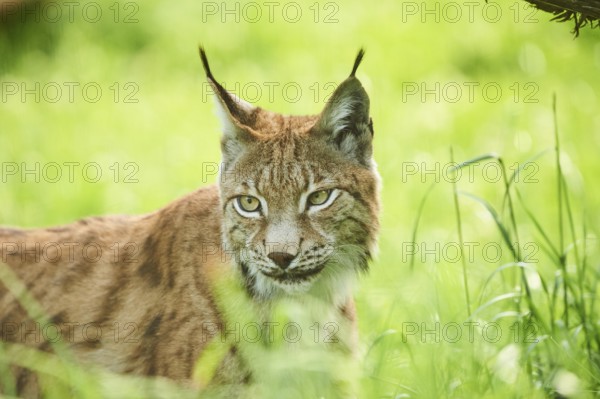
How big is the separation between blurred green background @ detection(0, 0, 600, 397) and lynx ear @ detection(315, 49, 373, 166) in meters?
1.08

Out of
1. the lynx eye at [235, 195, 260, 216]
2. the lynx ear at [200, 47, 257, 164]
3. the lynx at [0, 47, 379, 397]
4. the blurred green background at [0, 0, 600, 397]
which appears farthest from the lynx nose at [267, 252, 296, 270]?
the blurred green background at [0, 0, 600, 397]

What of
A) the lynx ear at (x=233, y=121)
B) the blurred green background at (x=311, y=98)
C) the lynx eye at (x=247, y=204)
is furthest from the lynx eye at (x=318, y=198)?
the blurred green background at (x=311, y=98)

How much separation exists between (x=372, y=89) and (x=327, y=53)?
94cm

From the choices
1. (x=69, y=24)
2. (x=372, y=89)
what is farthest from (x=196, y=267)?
(x=69, y=24)

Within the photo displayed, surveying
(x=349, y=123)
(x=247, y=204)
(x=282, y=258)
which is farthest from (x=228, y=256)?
(x=349, y=123)

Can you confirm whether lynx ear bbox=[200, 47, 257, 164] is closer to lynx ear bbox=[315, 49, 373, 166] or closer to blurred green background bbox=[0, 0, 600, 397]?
lynx ear bbox=[315, 49, 373, 166]

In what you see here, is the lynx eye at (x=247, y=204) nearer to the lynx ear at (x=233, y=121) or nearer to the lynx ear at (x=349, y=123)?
the lynx ear at (x=233, y=121)

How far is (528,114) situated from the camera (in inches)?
311

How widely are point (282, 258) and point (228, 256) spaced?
1.19 ft

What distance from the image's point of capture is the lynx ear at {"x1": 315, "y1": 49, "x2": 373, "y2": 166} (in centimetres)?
391

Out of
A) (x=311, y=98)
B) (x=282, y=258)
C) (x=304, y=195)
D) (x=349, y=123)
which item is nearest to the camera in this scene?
(x=282, y=258)

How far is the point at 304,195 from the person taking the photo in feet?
12.9

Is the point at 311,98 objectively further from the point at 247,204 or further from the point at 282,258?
the point at 282,258

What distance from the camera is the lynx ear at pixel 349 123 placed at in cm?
391
